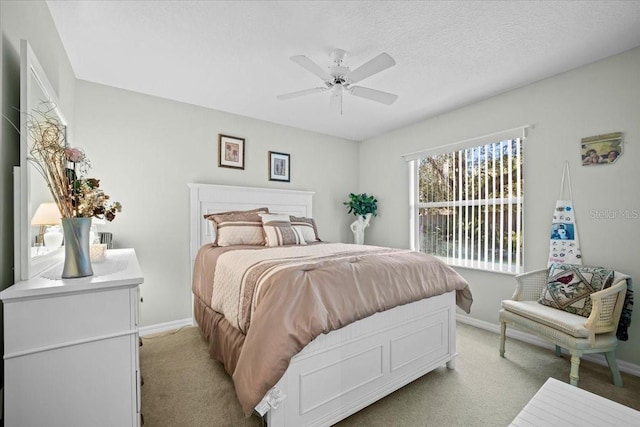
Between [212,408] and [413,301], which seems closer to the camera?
[212,408]

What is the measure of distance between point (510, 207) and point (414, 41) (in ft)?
6.87

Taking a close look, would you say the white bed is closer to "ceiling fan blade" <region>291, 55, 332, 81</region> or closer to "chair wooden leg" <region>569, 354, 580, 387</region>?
"chair wooden leg" <region>569, 354, 580, 387</region>

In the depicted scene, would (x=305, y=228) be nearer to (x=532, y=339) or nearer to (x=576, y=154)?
(x=532, y=339)

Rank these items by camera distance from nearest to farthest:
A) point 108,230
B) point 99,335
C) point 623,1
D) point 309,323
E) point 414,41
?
point 99,335, point 309,323, point 623,1, point 414,41, point 108,230

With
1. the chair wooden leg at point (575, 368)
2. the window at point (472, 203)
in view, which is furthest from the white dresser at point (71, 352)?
the window at point (472, 203)

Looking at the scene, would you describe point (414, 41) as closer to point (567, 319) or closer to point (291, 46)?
point (291, 46)

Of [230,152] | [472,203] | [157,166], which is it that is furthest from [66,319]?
[472,203]

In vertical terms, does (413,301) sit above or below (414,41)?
below

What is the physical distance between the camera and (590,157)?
8.10ft

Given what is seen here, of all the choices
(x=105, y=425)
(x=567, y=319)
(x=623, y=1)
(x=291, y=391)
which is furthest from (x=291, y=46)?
(x=567, y=319)

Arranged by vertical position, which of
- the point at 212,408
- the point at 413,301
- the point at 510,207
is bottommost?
the point at 212,408

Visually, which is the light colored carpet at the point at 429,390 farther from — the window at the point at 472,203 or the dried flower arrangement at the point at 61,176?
the dried flower arrangement at the point at 61,176

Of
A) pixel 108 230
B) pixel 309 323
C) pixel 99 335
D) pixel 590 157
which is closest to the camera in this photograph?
pixel 99 335

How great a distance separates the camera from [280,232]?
3.04 meters
